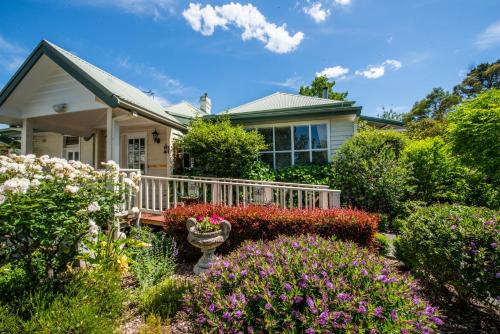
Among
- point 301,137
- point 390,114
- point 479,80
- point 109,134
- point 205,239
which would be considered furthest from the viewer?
point 479,80

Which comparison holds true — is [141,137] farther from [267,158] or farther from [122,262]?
[122,262]

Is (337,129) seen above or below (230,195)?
above

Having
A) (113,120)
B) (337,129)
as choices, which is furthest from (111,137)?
(337,129)

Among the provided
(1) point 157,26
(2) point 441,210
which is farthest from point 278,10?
(2) point 441,210

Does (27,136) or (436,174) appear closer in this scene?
(27,136)

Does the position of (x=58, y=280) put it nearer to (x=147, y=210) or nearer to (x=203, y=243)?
(x=203, y=243)

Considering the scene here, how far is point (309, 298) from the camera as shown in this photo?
1.73m

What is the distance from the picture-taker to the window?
30.3 feet

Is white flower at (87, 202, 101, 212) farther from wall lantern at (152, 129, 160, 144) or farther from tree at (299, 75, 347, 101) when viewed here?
tree at (299, 75, 347, 101)

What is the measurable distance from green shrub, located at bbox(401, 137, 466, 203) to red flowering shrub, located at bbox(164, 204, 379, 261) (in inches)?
208

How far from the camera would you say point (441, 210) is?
347cm

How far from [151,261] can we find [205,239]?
42.3 inches

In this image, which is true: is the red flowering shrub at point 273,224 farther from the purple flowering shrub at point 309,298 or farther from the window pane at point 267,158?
the window pane at point 267,158

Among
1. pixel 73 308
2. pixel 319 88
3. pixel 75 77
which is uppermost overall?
pixel 319 88
